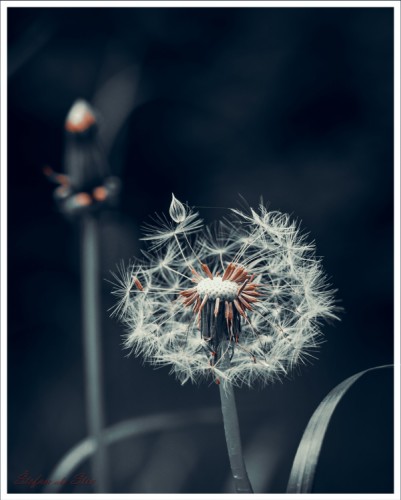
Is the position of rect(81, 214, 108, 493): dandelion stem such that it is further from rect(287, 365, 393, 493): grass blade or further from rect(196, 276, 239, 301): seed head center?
rect(287, 365, 393, 493): grass blade

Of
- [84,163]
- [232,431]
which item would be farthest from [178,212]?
[232,431]

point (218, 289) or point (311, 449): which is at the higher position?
point (218, 289)

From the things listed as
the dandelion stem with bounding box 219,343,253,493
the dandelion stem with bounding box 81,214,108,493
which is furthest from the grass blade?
the dandelion stem with bounding box 81,214,108,493

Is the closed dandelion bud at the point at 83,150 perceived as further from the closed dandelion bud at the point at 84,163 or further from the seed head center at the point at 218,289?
the seed head center at the point at 218,289

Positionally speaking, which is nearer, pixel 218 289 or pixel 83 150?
pixel 218 289

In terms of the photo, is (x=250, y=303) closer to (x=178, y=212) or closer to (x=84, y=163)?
(x=178, y=212)

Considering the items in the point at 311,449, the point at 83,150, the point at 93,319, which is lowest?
the point at 311,449

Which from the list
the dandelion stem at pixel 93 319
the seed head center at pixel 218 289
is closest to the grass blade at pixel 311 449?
the seed head center at pixel 218 289
